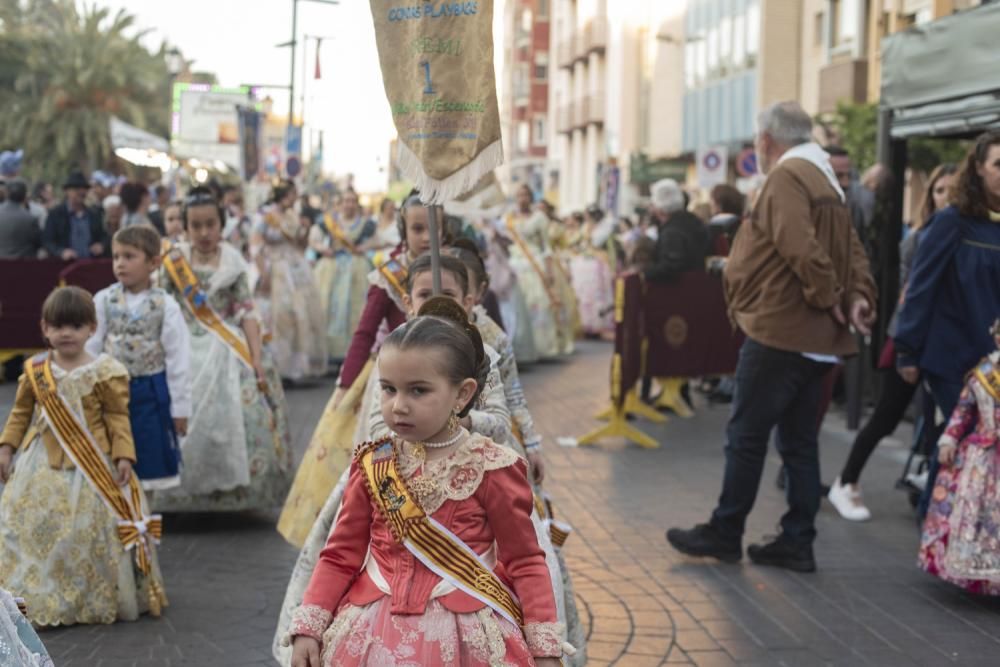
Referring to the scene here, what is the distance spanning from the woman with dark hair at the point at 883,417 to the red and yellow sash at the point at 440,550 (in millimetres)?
4937

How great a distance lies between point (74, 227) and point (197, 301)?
879 cm

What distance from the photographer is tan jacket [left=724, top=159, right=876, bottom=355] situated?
6.55 meters

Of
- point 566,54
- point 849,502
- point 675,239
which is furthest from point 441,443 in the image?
point 566,54

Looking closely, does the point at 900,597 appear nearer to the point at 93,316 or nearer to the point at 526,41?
the point at 93,316

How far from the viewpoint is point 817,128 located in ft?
42.5

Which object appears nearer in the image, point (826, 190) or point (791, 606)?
point (791, 606)

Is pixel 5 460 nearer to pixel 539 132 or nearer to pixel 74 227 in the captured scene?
pixel 74 227

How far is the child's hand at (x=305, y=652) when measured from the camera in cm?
329

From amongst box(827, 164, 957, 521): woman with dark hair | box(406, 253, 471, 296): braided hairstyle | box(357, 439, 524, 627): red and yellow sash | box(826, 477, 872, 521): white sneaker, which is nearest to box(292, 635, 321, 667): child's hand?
box(357, 439, 524, 627): red and yellow sash

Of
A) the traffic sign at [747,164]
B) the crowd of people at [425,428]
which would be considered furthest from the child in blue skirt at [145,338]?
the traffic sign at [747,164]

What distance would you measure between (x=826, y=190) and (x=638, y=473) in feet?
11.4

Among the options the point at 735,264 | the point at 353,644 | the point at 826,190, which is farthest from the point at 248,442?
the point at 353,644

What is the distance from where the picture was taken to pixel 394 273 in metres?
6.30

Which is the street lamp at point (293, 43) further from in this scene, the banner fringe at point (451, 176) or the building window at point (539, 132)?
the building window at point (539, 132)
